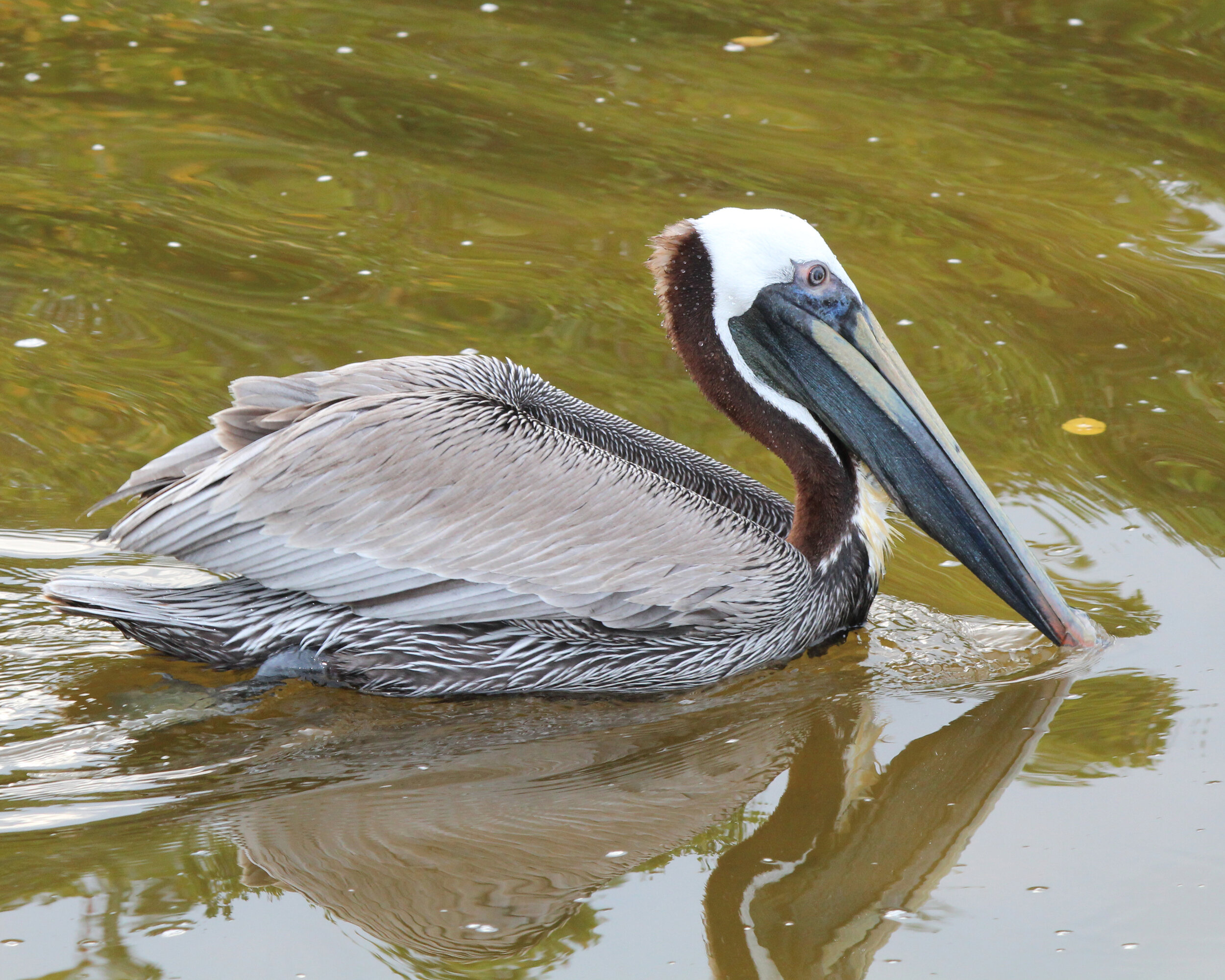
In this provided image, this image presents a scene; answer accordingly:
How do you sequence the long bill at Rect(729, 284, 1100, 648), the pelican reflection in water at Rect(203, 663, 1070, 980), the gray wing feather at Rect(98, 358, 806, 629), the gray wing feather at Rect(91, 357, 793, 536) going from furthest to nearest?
the long bill at Rect(729, 284, 1100, 648)
the gray wing feather at Rect(91, 357, 793, 536)
the gray wing feather at Rect(98, 358, 806, 629)
the pelican reflection in water at Rect(203, 663, 1070, 980)

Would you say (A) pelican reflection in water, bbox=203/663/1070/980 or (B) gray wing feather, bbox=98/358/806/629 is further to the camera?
(B) gray wing feather, bbox=98/358/806/629

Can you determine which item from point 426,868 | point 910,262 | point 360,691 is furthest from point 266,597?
point 910,262

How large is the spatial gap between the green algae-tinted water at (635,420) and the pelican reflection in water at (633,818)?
0.04 feet

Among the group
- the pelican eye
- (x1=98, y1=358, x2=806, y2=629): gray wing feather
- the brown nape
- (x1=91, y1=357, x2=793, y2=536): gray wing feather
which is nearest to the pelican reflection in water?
(x1=98, y1=358, x2=806, y2=629): gray wing feather

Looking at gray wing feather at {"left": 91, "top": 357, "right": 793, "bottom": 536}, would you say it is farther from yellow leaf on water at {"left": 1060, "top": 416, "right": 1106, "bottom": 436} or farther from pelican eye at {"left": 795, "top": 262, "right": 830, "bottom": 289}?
yellow leaf on water at {"left": 1060, "top": 416, "right": 1106, "bottom": 436}

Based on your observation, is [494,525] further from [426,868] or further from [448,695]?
[426,868]

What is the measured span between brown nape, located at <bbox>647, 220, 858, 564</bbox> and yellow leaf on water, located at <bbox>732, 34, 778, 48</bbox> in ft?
14.8

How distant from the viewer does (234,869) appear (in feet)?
10.6

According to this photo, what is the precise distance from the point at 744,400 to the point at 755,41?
4.70m

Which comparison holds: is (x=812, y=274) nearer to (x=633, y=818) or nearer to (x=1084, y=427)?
(x=633, y=818)

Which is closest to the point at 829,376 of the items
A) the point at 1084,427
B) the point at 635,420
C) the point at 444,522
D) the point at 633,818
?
the point at 444,522

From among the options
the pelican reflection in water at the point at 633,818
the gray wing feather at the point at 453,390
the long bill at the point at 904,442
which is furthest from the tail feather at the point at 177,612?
the long bill at the point at 904,442

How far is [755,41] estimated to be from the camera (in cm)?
834

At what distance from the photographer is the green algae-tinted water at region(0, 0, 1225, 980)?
3141 mm
